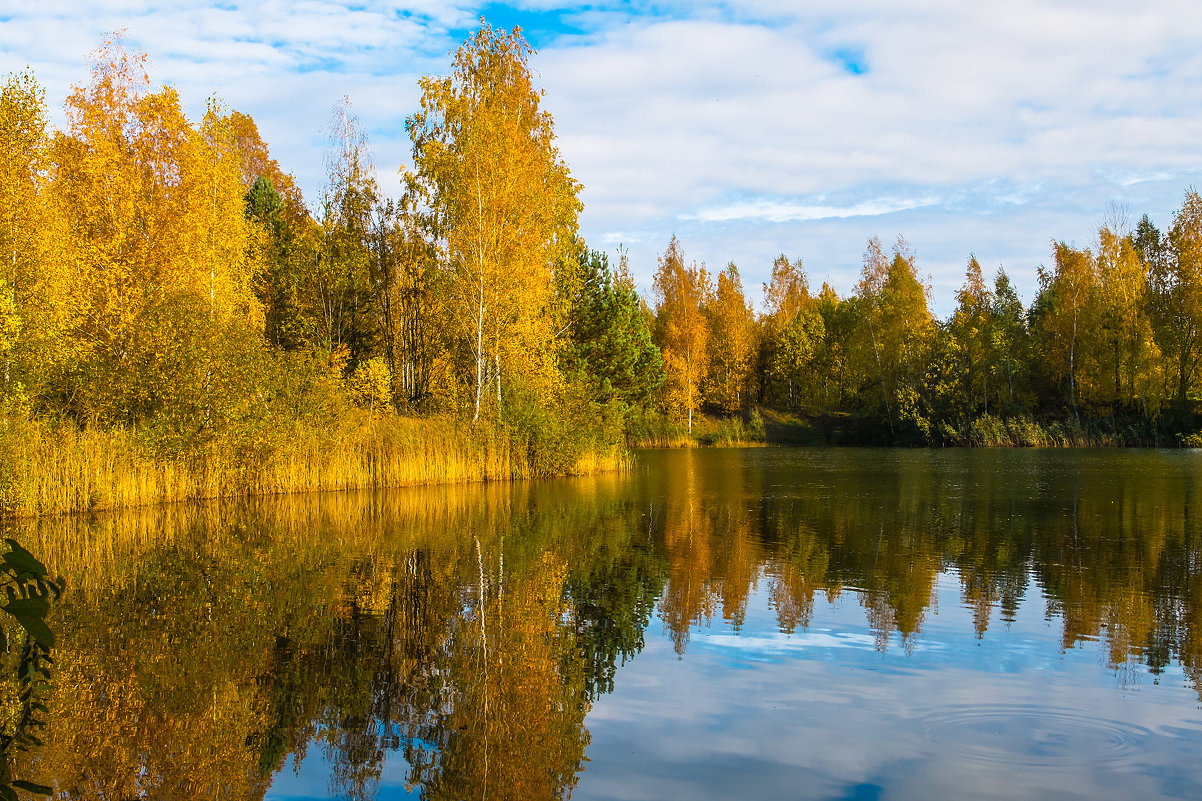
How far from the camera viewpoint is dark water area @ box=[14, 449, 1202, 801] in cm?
526

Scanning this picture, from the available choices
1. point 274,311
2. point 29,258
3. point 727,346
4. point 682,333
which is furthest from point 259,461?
point 727,346

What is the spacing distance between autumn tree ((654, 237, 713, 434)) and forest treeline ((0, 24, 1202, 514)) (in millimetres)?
2755

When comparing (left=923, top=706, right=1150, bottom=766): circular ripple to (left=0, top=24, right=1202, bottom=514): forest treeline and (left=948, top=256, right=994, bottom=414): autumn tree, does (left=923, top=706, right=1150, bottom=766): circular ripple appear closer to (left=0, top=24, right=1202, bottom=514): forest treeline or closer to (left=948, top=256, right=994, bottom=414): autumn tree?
(left=0, top=24, right=1202, bottom=514): forest treeline

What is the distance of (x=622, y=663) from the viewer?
7621 millimetres

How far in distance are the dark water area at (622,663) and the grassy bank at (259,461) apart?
1.53 metres

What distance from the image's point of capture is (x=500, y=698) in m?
6.45

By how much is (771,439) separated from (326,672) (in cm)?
5506

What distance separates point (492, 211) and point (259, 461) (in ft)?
36.7

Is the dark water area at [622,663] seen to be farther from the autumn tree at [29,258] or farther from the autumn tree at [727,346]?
the autumn tree at [727,346]

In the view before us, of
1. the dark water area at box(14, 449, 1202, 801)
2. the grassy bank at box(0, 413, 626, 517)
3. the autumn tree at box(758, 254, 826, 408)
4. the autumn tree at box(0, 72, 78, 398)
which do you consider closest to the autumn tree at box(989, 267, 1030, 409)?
the autumn tree at box(758, 254, 826, 408)

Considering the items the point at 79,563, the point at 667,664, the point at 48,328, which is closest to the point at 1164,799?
the point at 667,664

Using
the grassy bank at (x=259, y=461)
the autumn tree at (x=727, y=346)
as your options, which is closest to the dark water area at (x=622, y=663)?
the grassy bank at (x=259, y=461)

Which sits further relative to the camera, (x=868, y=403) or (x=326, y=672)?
(x=868, y=403)

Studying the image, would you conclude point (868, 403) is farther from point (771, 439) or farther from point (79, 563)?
point (79, 563)
